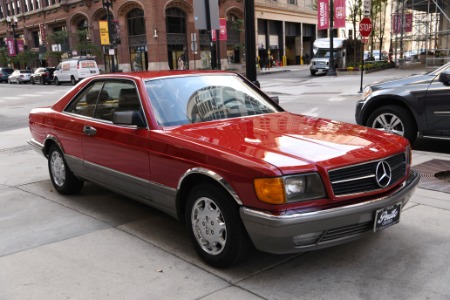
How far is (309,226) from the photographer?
3070 millimetres

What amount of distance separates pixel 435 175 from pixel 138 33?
4336 centimetres

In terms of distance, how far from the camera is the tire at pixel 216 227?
3348 mm

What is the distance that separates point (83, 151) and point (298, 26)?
60598mm

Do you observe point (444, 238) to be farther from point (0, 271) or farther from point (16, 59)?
point (16, 59)

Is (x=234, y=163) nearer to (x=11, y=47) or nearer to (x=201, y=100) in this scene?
(x=201, y=100)

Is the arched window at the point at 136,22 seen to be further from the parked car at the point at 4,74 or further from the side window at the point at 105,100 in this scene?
the side window at the point at 105,100

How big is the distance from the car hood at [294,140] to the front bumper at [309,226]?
327 millimetres

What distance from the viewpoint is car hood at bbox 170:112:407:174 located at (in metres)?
3.23

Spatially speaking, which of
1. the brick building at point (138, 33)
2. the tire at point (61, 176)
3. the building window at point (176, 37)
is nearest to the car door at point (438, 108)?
the tire at point (61, 176)

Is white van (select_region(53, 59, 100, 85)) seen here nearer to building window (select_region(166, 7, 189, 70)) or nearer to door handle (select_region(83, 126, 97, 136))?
building window (select_region(166, 7, 189, 70))

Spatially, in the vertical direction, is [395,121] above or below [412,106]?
below

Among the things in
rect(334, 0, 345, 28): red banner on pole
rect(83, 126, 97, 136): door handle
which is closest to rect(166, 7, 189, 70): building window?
rect(334, 0, 345, 28): red banner on pole

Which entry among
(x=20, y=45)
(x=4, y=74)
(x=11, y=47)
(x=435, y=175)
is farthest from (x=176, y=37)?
(x=435, y=175)

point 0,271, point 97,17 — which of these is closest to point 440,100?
point 0,271
